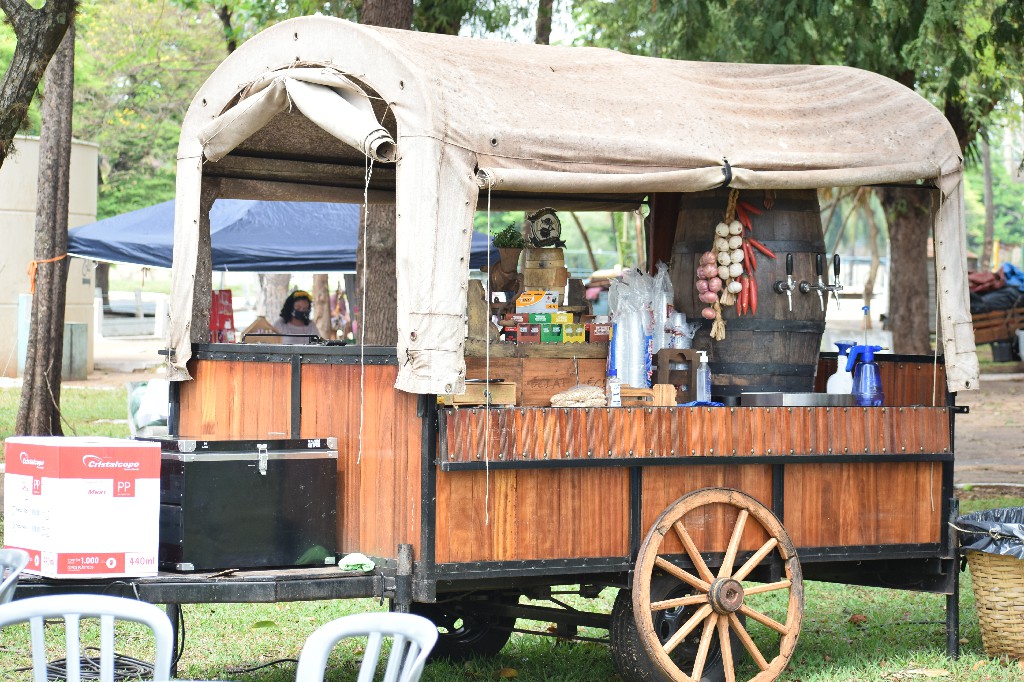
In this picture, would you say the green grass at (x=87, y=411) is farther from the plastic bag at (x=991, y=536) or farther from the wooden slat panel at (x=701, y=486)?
the plastic bag at (x=991, y=536)

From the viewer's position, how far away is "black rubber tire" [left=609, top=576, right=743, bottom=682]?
5477 mm

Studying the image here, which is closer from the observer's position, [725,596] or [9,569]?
[9,569]

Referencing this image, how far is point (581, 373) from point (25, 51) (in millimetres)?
3450

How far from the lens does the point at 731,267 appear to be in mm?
6367

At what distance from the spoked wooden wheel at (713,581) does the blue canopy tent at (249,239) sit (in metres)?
7.70

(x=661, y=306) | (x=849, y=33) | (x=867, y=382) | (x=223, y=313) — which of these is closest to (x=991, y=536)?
(x=867, y=382)

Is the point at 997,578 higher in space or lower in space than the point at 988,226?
lower

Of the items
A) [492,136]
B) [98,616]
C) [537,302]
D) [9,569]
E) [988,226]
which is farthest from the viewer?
[988,226]

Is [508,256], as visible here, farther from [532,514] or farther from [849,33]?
[849,33]

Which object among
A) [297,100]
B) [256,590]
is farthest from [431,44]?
[256,590]

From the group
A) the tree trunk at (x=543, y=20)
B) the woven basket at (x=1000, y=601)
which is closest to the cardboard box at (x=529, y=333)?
the woven basket at (x=1000, y=601)

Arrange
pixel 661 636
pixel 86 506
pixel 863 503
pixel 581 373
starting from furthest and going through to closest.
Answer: pixel 581 373 → pixel 863 503 → pixel 661 636 → pixel 86 506

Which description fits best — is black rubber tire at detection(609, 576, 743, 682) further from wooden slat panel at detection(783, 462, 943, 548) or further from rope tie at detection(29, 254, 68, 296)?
rope tie at detection(29, 254, 68, 296)

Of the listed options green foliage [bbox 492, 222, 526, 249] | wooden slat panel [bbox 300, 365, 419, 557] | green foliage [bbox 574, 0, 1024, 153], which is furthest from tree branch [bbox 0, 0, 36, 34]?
green foliage [bbox 574, 0, 1024, 153]
